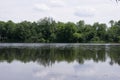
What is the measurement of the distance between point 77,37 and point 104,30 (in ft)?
41.9

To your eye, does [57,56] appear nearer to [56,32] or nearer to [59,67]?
[59,67]

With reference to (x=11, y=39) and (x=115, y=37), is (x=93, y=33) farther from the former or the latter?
(x=11, y=39)

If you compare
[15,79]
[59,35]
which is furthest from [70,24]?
[15,79]

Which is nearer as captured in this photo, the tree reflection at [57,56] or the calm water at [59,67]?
the calm water at [59,67]

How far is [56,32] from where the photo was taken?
12850cm

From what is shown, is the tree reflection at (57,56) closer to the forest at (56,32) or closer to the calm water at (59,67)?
the calm water at (59,67)

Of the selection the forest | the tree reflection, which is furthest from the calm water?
the forest

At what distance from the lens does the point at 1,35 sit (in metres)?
133

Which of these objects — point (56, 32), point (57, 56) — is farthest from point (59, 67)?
point (56, 32)

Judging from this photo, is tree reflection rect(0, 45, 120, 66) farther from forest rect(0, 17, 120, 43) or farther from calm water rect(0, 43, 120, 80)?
forest rect(0, 17, 120, 43)

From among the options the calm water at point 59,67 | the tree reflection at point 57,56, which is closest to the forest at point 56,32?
the tree reflection at point 57,56

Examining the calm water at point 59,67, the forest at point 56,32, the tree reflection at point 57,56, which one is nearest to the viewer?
the calm water at point 59,67

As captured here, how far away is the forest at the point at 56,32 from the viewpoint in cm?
12169

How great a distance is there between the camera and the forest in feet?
399
